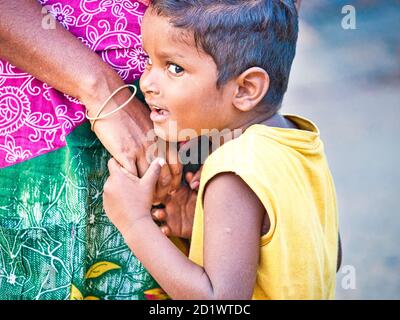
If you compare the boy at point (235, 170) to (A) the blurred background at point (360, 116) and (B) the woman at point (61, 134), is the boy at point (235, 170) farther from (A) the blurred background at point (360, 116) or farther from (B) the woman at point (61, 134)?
(A) the blurred background at point (360, 116)

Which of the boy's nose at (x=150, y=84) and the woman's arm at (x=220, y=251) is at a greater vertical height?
the boy's nose at (x=150, y=84)

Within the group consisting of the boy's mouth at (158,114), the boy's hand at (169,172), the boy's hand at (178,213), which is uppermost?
the boy's mouth at (158,114)

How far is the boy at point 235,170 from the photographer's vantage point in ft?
6.23

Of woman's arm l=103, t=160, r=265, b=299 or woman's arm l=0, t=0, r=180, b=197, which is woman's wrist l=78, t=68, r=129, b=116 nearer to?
woman's arm l=0, t=0, r=180, b=197

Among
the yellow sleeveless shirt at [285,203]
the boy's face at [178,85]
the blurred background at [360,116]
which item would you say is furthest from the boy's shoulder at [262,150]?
the blurred background at [360,116]

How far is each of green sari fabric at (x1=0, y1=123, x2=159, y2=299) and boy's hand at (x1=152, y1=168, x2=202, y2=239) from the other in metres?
0.17

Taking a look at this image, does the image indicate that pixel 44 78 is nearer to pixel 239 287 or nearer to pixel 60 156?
pixel 60 156

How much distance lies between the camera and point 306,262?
6.48ft

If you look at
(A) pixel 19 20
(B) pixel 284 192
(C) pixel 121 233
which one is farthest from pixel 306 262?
(A) pixel 19 20

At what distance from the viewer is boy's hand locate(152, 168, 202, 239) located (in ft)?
7.14

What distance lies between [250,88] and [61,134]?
49 centimetres
